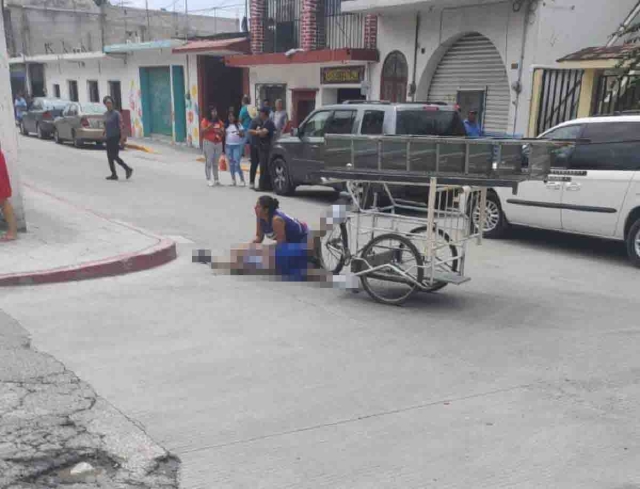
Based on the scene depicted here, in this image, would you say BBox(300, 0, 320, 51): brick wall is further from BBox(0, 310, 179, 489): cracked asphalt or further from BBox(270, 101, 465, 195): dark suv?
BBox(0, 310, 179, 489): cracked asphalt

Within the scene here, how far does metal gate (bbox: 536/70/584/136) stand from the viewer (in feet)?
42.8

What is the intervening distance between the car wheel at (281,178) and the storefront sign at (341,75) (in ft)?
18.1

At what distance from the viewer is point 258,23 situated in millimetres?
21500

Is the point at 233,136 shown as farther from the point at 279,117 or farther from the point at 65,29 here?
the point at 65,29

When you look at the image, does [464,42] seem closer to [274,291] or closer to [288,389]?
[274,291]

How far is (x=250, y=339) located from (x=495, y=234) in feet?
18.7

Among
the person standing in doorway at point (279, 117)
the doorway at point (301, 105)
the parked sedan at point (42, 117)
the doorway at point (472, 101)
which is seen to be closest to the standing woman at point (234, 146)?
the person standing in doorway at point (279, 117)

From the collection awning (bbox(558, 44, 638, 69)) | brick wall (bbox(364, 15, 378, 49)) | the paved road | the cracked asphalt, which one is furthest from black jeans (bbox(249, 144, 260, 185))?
the cracked asphalt

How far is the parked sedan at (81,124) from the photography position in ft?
73.6

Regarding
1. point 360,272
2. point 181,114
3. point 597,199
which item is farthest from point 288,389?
point 181,114

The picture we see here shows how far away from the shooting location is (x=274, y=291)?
21.7 feet

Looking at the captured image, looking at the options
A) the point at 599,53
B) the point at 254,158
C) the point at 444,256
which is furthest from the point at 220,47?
the point at 444,256

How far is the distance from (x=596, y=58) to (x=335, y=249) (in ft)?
27.3

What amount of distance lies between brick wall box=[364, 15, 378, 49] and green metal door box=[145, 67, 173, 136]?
11.8 metres
